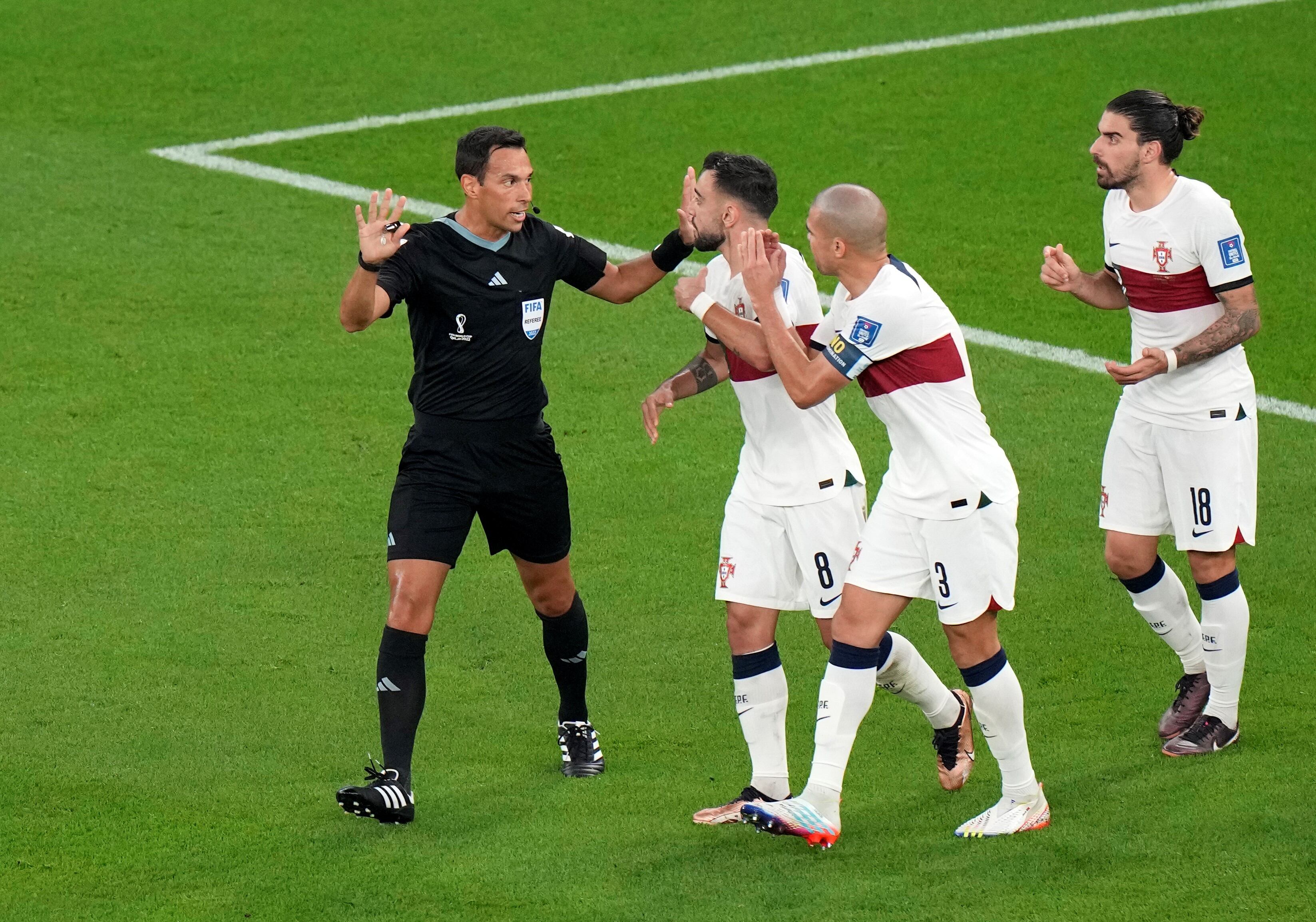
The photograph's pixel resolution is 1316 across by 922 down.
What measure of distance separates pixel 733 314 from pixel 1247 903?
247 cm

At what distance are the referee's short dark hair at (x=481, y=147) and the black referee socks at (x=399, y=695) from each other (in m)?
1.65

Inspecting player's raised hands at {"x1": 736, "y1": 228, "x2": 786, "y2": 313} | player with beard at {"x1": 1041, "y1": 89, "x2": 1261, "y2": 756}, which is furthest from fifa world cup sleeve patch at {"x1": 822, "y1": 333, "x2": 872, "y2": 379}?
player with beard at {"x1": 1041, "y1": 89, "x2": 1261, "y2": 756}

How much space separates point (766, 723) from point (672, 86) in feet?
36.6

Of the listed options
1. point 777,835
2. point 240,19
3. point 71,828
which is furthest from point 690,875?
point 240,19

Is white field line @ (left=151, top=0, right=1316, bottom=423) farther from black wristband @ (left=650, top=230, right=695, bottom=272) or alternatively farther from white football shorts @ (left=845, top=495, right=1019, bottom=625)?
white football shorts @ (left=845, top=495, right=1019, bottom=625)

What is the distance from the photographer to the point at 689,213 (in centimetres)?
649

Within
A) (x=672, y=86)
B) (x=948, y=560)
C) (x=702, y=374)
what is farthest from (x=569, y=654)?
(x=672, y=86)

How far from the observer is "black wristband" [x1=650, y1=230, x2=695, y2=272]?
22.2 feet

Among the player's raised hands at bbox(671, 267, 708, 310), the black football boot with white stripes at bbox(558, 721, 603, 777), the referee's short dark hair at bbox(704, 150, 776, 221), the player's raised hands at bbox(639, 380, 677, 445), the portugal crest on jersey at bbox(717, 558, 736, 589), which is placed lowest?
the black football boot with white stripes at bbox(558, 721, 603, 777)

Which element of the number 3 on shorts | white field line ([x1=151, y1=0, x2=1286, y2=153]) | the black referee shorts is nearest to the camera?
the number 3 on shorts

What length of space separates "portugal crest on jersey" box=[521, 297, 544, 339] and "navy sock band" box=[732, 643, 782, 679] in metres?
1.40

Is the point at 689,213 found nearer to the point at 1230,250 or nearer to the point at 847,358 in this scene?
the point at 847,358

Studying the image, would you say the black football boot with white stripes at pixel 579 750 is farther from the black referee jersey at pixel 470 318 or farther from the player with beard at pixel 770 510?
the black referee jersey at pixel 470 318

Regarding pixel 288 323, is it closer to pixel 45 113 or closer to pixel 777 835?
pixel 45 113
